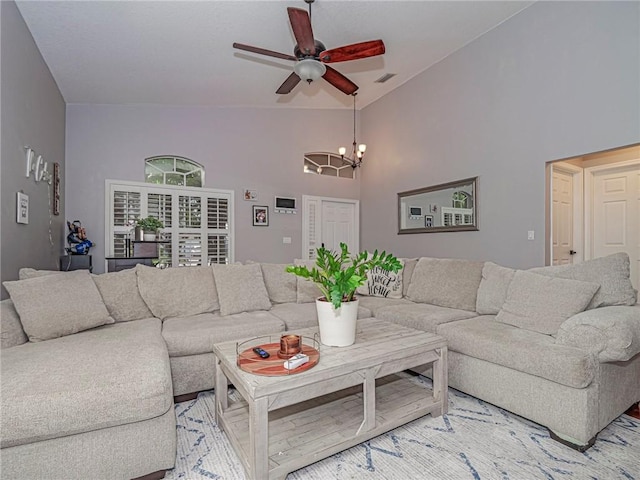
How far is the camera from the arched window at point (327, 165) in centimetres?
595

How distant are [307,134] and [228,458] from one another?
5.16 m

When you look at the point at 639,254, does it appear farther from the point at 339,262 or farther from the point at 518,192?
the point at 339,262

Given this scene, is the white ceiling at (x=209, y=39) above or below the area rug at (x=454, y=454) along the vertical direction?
above

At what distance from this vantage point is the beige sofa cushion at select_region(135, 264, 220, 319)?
2672mm

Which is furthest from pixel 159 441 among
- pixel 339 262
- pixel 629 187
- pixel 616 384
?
pixel 629 187

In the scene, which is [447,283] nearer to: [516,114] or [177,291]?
[516,114]

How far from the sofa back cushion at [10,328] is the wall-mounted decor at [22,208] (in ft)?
2.81

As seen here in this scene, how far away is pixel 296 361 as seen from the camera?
1556 mm

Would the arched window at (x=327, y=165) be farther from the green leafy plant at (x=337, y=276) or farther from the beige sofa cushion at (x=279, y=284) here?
the green leafy plant at (x=337, y=276)

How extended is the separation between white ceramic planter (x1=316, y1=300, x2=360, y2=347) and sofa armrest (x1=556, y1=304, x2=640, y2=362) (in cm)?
121

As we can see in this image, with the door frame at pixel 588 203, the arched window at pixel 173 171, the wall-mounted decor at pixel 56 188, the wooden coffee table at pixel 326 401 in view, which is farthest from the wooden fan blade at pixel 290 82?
the door frame at pixel 588 203

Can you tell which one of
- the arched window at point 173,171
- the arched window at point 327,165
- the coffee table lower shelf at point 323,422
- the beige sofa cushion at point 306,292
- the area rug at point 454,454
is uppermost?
the arched window at point 327,165

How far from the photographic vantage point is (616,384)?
1.87 metres

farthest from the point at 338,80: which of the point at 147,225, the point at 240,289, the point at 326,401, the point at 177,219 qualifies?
the point at 177,219
